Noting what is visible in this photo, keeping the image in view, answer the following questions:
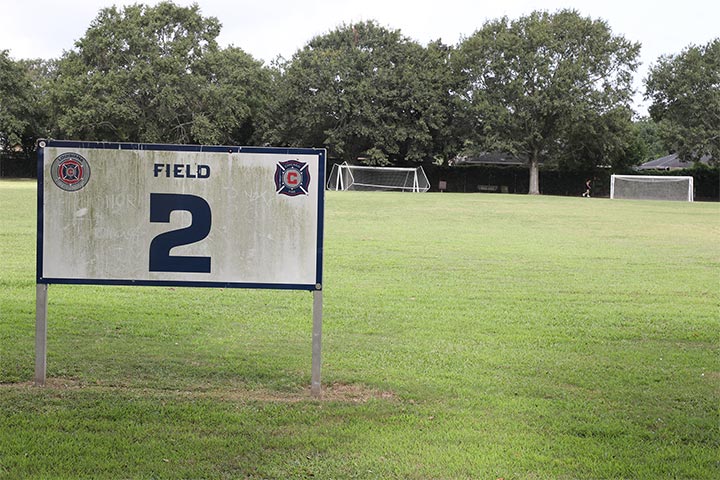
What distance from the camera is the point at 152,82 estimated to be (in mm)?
57844

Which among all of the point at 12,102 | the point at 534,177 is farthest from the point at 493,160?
the point at 12,102

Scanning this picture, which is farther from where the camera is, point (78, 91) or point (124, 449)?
point (78, 91)

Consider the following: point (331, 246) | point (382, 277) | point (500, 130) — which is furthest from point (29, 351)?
point (500, 130)

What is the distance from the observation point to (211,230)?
212 inches

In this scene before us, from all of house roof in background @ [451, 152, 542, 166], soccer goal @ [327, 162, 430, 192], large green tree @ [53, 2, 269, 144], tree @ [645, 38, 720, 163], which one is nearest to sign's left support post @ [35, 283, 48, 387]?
soccer goal @ [327, 162, 430, 192]

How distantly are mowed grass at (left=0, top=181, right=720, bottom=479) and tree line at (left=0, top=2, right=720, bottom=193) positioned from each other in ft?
158

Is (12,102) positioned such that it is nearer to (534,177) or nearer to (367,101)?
(367,101)

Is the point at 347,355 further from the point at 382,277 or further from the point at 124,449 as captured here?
the point at 382,277

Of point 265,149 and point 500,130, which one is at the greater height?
point 500,130

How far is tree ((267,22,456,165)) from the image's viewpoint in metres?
59.7

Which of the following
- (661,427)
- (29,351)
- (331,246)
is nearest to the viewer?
(661,427)

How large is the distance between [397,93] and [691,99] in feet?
71.1

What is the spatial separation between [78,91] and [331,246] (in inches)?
1864

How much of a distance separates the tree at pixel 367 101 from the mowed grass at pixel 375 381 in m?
48.6
